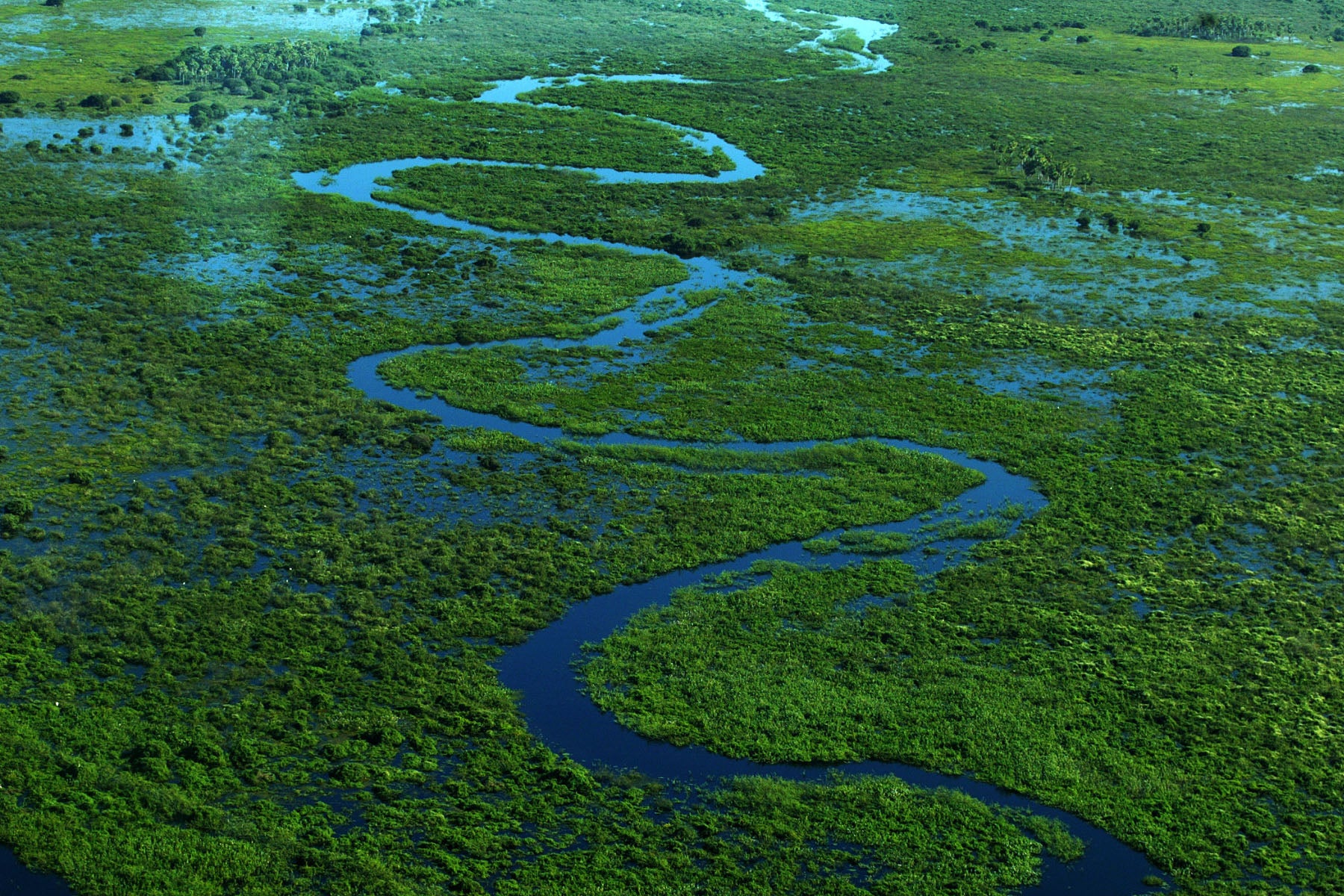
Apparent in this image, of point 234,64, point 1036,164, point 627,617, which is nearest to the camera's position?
point 627,617

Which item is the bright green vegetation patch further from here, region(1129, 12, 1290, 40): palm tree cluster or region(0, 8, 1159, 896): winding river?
region(1129, 12, 1290, 40): palm tree cluster

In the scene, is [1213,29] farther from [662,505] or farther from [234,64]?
[662,505]

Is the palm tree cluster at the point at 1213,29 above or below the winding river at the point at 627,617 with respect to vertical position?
above

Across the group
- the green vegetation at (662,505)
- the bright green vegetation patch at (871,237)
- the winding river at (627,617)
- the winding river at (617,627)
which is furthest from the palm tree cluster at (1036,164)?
the winding river at (627,617)

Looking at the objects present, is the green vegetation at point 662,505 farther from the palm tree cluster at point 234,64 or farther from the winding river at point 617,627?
the palm tree cluster at point 234,64

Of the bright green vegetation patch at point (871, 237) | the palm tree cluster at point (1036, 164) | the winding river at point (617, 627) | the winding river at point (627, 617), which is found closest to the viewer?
the winding river at point (617, 627)

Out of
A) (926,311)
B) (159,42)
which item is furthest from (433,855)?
(159,42)

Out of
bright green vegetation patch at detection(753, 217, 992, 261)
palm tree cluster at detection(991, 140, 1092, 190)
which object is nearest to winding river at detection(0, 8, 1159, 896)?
bright green vegetation patch at detection(753, 217, 992, 261)

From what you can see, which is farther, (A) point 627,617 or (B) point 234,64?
(B) point 234,64

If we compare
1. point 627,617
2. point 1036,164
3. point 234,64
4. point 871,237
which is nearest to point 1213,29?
point 1036,164
